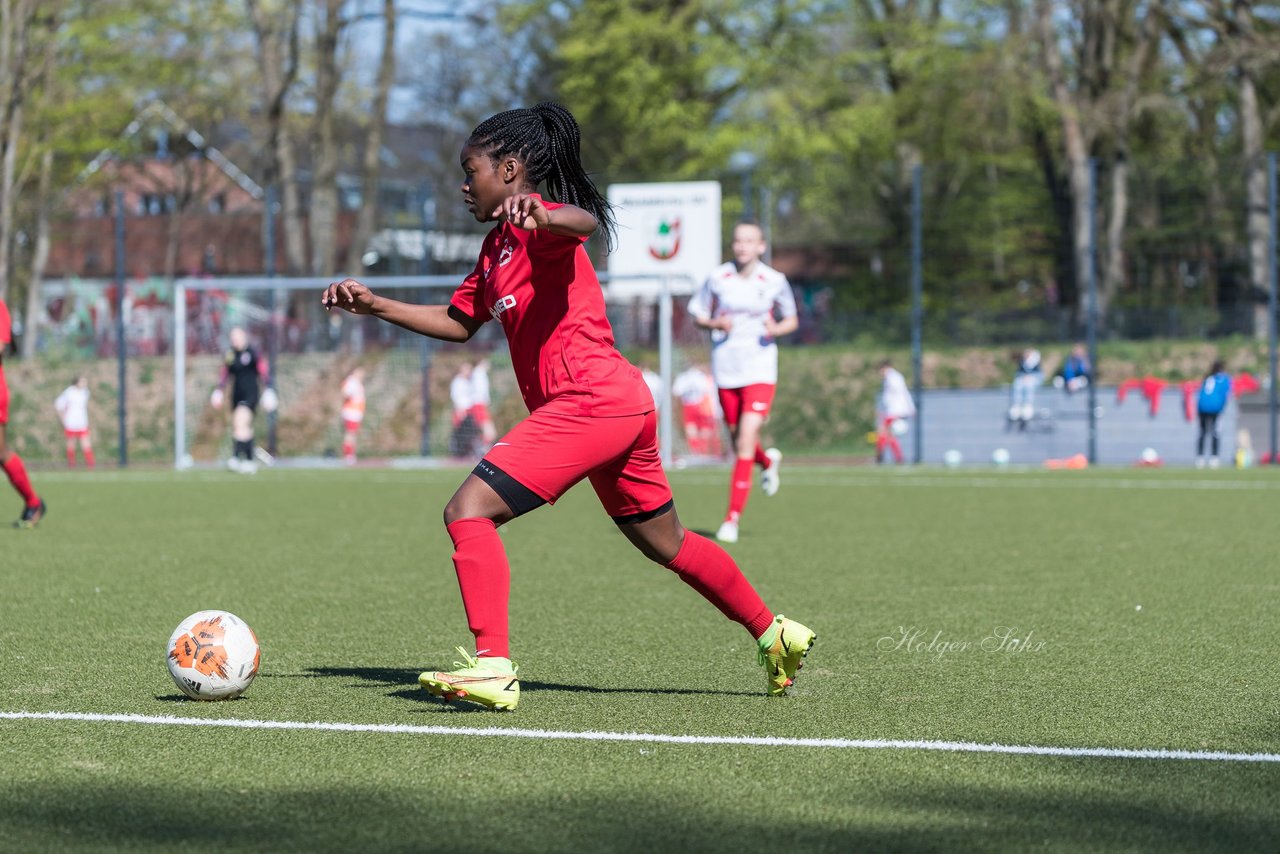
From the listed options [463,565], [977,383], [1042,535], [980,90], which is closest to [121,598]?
[463,565]

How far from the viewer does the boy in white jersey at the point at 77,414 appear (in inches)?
1032

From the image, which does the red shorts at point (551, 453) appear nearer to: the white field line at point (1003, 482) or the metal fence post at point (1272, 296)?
the white field line at point (1003, 482)

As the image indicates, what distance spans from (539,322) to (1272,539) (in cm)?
781

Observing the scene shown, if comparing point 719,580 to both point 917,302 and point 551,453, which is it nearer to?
point 551,453

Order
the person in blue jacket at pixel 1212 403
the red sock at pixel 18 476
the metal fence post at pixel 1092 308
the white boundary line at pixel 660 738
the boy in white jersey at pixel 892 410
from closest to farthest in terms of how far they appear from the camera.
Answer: the white boundary line at pixel 660 738, the red sock at pixel 18 476, the person in blue jacket at pixel 1212 403, the metal fence post at pixel 1092 308, the boy in white jersey at pixel 892 410

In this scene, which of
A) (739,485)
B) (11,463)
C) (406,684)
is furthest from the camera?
(11,463)

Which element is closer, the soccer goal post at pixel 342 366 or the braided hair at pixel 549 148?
the braided hair at pixel 549 148

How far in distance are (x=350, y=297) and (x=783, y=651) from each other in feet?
6.05

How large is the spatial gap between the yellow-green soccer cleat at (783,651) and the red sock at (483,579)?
34.7 inches

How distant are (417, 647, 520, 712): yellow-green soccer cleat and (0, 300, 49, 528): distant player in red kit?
251 inches

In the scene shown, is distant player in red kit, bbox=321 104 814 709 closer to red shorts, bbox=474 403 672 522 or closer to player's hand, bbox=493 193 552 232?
red shorts, bbox=474 403 672 522

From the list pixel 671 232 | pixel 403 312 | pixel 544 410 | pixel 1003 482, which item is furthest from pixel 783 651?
pixel 671 232

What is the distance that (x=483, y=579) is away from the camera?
17.2 feet

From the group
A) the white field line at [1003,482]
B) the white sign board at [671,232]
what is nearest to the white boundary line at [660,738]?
the white field line at [1003,482]
